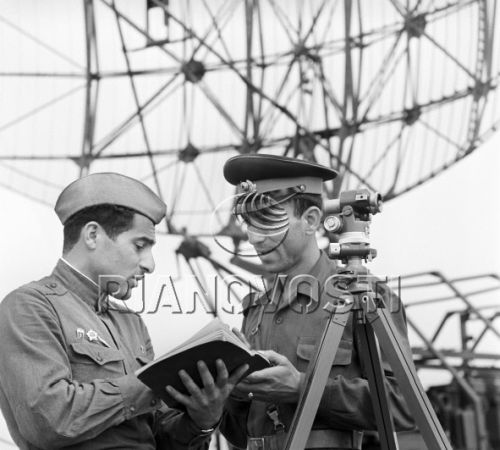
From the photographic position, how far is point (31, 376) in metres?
1.51

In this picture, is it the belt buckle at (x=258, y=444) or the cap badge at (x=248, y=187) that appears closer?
the belt buckle at (x=258, y=444)

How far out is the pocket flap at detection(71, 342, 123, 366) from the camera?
1614mm

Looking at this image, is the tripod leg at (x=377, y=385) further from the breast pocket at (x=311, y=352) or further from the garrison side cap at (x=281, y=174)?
the garrison side cap at (x=281, y=174)

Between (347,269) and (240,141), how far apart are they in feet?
3.35

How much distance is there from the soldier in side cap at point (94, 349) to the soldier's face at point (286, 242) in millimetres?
246

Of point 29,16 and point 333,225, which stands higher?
point 29,16

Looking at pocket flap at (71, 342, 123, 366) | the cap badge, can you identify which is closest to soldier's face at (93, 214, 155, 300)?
pocket flap at (71, 342, 123, 366)

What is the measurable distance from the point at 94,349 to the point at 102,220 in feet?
0.81

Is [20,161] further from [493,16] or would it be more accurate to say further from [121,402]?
[493,16]

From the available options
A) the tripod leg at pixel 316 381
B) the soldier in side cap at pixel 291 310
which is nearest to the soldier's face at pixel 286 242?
the soldier in side cap at pixel 291 310

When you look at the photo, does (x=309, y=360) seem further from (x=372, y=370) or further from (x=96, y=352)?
(x=96, y=352)

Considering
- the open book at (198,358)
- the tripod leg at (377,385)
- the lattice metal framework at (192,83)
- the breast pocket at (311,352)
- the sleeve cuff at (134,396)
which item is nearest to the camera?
the open book at (198,358)

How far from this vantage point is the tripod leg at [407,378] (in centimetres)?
160

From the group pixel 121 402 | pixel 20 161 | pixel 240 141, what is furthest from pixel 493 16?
pixel 121 402
